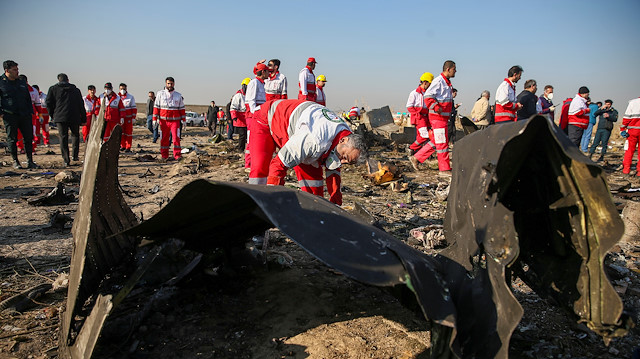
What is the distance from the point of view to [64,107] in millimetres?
8586

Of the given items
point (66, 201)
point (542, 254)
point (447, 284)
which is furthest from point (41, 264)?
point (542, 254)

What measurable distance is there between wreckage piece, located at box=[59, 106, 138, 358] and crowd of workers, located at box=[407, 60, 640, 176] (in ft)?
17.0

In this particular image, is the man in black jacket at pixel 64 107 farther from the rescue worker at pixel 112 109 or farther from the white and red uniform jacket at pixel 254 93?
the white and red uniform jacket at pixel 254 93

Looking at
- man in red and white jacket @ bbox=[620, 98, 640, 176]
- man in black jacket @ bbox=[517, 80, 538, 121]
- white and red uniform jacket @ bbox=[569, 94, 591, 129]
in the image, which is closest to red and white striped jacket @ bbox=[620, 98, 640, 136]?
man in red and white jacket @ bbox=[620, 98, 640, 176]

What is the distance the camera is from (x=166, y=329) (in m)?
2.36

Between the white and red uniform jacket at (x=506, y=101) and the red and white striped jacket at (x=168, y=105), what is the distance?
24.1ft

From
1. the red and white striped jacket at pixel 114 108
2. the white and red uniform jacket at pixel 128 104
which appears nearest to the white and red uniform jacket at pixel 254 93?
the red and white striped jacket at pixel 114 108

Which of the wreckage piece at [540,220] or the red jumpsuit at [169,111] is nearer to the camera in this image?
the wreckage piece at [540,220]

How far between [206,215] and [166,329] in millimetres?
777

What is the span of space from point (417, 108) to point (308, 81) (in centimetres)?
304

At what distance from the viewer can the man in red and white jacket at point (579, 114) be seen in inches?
377

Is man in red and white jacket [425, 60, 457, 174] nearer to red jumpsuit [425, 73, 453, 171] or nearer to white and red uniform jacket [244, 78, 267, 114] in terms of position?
red jumpsuit [425, 73, 453, 171]

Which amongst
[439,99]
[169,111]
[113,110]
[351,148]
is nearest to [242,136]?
[169,111]

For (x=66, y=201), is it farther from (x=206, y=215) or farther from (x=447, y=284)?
(x=447, y=284)
